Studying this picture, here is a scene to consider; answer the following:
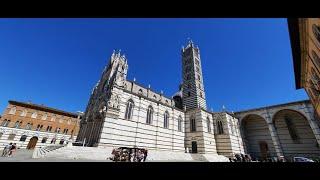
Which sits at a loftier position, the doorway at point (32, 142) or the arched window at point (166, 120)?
the arched window at point (166, 120)

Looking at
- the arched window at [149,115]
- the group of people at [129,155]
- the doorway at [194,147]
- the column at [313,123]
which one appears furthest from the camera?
the doorway at [194,147]

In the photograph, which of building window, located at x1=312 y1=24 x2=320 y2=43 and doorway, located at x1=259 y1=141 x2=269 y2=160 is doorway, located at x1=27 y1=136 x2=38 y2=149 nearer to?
building window, located at x1=312 y1=24 x2=320 y2=43

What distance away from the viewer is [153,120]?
22.5 m

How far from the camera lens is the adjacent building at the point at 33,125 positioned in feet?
88.9

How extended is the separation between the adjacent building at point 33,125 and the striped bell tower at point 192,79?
21.4 m

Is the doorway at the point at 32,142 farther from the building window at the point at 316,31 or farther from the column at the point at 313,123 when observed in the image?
the column at the point at 313,123

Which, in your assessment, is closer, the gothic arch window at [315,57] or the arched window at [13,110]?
the gothic arch window at [315,57]

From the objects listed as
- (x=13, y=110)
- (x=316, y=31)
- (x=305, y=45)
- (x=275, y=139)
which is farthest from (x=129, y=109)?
(x=275, y=139)

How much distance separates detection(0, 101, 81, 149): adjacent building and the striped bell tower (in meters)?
21.4

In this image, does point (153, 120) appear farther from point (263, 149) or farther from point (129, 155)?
point (263, 149)

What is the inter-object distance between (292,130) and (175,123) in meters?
19.7

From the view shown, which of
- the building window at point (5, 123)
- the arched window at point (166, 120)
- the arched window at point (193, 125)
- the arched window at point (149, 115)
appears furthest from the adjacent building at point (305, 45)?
the building window at point (5, 123)
